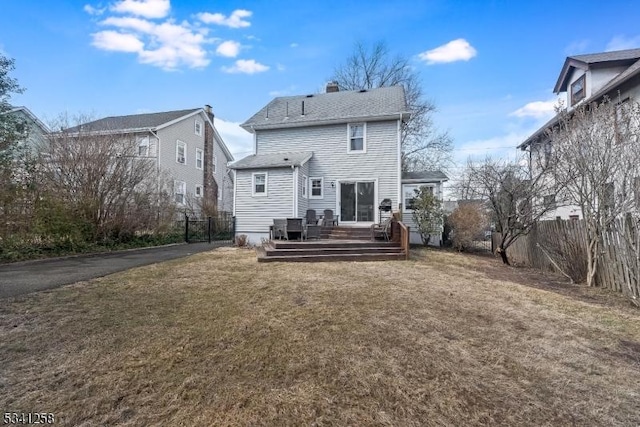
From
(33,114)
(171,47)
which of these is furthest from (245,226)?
(33,114)

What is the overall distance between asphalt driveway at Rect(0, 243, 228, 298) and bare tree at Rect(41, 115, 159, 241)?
1.64 m

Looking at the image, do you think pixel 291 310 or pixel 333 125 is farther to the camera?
pixel 333 125

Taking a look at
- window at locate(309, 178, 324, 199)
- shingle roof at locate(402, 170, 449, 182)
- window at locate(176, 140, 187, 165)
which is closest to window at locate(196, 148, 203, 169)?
window at locate(176, 140, 187, 165)

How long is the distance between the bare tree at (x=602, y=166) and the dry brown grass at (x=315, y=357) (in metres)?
2.10

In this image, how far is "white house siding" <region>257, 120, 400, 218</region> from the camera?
47.1 feet

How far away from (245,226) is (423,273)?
27.8ft

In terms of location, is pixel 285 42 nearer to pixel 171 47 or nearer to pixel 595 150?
pixel 171 47

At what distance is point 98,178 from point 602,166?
14.4 m

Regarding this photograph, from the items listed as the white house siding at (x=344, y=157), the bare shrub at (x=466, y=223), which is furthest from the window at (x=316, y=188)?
the bare shrub at (x=466, y=223)

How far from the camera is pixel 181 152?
75.8 feet

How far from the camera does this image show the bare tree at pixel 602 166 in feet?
21.8

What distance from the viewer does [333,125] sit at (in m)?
15.1

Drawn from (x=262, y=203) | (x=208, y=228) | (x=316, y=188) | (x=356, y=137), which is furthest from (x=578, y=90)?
(x=208, y=228)

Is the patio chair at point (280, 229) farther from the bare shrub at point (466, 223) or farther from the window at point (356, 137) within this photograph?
the bare shrub at point (466, 223)
